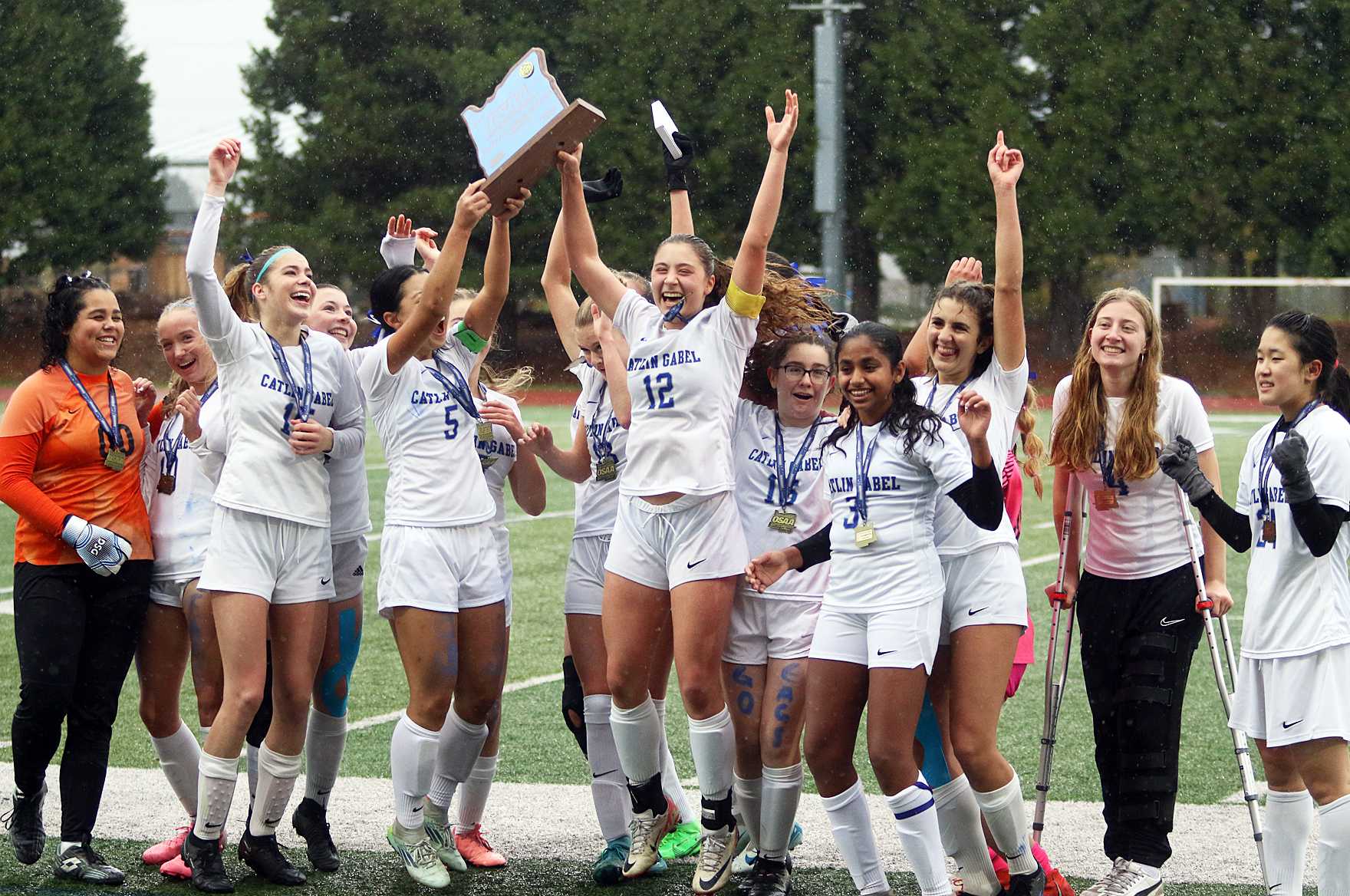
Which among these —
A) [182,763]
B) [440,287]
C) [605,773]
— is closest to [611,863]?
[605,773]

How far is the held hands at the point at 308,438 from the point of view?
4793 millimetres

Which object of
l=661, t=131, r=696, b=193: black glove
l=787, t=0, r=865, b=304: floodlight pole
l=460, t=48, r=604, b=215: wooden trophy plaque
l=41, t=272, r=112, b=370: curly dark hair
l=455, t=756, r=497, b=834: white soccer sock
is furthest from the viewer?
l=787, t=0, r=865, b=304: floodlight pole

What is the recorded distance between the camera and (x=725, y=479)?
480cm

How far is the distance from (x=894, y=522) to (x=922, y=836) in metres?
0.87

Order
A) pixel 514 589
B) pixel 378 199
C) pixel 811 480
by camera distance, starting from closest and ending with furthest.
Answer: pixel 811 480 → pixel 514 589 → pixel 378 199

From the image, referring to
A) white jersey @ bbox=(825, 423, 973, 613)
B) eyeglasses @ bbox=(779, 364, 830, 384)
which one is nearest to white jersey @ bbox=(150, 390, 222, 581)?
eyeglasses @ bbox=(779, 364, 830, 384)

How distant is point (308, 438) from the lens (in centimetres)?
480

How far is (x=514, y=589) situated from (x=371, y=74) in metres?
35.0

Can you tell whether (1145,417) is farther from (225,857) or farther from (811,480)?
(225,857)

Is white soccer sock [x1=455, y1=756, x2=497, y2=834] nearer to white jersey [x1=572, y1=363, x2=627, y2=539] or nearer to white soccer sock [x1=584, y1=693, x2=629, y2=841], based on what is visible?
white soccer sock [x1=584, y1=693, x2=629, y2=841]

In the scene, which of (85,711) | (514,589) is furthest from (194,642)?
(514,589)

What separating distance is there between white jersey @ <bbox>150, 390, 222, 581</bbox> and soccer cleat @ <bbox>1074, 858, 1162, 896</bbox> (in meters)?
2.82

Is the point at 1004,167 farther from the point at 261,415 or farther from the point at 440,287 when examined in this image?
the point at 261,415

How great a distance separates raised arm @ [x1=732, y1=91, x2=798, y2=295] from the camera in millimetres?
4637
